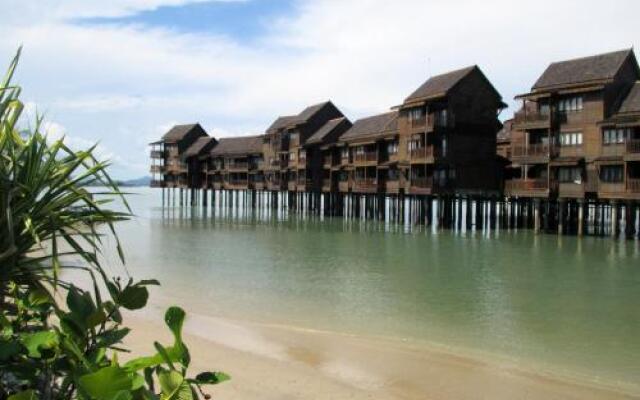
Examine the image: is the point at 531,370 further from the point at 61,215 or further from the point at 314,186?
the point at 314,186

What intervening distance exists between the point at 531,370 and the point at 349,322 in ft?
15.7

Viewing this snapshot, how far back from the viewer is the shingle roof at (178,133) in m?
81.0

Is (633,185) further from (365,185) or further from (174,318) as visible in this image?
(174,318)

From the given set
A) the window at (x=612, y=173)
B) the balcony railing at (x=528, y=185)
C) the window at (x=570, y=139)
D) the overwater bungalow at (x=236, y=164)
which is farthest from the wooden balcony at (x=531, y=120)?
the overwater bungalow at (x=236, y=164)

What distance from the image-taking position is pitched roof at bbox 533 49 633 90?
35.6m

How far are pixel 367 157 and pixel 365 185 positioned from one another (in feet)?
8.25

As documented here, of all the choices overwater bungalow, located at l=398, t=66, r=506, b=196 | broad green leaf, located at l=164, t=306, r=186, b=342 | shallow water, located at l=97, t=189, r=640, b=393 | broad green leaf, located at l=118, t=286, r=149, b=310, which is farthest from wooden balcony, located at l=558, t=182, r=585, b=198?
broad green leaf, located at l=164, t=306, r=186, b=342

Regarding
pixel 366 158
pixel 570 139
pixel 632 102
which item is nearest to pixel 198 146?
pixel 366 158

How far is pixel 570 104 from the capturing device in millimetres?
37219

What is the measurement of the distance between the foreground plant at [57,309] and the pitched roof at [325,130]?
57.5 meters

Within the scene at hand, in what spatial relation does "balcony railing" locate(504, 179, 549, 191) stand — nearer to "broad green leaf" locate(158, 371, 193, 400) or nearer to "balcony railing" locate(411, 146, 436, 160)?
"balcony railing" locate(411, 146, 436, 160)

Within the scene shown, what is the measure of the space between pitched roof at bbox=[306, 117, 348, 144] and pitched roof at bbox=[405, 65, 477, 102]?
15.3m

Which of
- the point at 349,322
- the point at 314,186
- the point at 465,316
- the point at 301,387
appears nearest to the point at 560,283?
the point at 465,316

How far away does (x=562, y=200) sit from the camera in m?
38.8
